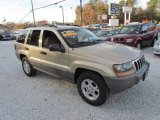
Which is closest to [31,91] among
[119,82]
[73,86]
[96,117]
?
[73,86]

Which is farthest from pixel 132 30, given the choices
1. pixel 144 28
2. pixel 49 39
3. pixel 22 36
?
pixel 49 39

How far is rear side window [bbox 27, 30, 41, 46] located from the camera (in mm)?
5062

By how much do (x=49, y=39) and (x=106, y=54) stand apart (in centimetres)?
172

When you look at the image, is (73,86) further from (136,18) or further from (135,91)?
(136,18)

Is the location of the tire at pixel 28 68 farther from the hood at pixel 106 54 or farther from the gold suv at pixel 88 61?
the hood at pixel 106 54

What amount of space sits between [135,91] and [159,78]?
125 cm

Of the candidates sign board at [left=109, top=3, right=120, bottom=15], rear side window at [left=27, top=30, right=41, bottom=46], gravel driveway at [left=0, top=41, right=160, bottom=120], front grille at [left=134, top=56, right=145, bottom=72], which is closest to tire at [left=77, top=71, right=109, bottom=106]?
gravel driveway at [left=0, top=41, right=160, bottom=120]

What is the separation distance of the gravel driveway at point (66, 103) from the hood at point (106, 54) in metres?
0.99

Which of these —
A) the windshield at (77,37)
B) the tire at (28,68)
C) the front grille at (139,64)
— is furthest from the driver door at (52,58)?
the front grille at (139,64)

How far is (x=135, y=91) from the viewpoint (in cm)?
437

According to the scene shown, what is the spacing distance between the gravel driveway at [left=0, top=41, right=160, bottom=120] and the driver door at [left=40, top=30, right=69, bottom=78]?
0.55 metres

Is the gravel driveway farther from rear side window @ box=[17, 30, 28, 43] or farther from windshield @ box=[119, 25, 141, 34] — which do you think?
windshield @ box=[119, 25, 141, 34]

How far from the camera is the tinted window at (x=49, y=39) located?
4.38 meters

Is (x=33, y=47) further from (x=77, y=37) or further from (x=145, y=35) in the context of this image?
(x=145, y=35)
